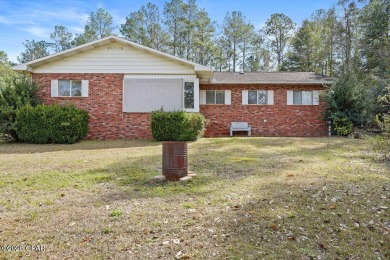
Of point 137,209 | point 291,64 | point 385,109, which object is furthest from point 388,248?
point 291,64

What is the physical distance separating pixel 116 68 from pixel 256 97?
7583mm

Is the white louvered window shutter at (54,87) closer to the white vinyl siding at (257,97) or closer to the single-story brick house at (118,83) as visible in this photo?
the single-story brick house at (118,83)

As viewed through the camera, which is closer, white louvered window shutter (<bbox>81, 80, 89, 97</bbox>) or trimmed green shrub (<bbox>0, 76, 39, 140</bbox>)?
trimmed green shrub (<bbox>0, 76, 39, 140</bbox>)

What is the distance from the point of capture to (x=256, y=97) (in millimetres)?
16172

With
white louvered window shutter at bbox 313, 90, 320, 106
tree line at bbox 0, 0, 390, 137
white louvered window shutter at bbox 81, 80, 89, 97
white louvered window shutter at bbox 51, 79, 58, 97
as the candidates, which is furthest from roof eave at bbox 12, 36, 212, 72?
tree line at bbox 0, 0, 390, 137

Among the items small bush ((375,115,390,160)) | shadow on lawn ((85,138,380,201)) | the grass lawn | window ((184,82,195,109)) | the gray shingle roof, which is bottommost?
the grass lawn

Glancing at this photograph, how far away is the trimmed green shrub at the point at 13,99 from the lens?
464 inches

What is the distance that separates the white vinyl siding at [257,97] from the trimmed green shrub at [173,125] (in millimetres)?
5121

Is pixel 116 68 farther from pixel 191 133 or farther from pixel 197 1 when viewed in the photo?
pixel 197 1

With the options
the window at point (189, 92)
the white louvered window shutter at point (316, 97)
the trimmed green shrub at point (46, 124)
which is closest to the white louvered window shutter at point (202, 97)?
the window at point (189, 92)

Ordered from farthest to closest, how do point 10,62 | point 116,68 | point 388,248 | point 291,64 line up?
point 10,62 < point 291,64 < point 116,68 < point 388,248

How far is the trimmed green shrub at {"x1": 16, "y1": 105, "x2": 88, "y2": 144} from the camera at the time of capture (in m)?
11.6

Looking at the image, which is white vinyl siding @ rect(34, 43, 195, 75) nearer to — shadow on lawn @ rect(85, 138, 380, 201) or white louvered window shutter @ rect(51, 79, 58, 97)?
white louvered window shutter @ rect(51, 79, 58, 97)

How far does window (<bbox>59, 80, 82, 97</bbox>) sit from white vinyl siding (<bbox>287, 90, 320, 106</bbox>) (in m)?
10.8
